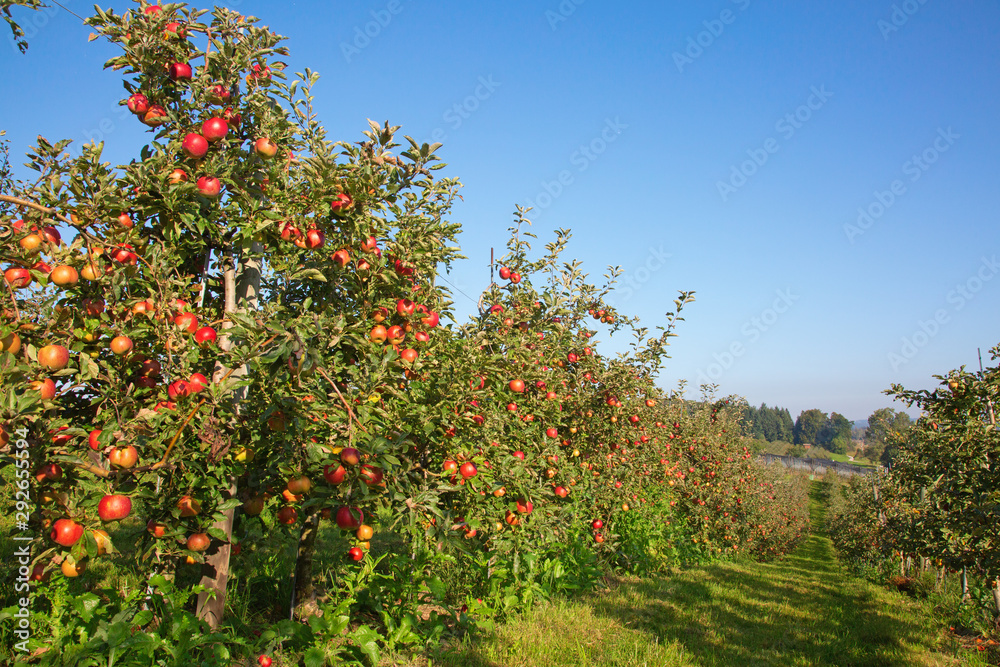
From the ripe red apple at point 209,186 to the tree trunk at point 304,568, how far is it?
7.23 feet

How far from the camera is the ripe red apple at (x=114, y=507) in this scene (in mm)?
2168

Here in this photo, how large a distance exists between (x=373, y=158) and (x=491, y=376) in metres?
1.84

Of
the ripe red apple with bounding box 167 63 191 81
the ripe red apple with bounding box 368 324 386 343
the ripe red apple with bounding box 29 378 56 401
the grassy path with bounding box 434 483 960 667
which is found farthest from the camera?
the grassy path with bounding box 434 483 960 667

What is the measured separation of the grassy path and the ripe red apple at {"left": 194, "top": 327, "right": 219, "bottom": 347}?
266 cm

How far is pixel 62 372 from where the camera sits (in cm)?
219

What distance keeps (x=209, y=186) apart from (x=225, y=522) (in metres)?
1.87

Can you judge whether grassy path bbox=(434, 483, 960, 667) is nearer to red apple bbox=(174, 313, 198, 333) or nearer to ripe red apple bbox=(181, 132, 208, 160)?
red apple bbox=(174, 313, 198, 333)

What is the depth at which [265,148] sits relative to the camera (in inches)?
115

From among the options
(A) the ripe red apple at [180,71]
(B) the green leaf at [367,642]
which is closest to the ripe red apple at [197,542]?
(B) the green leaf at [367,642]

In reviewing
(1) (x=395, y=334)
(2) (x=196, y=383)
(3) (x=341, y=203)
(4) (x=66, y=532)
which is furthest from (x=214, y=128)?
(4) (x=66, y=532)

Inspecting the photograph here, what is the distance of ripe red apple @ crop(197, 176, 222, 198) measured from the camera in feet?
8.99

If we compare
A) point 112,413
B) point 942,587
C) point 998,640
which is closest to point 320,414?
point 112,413

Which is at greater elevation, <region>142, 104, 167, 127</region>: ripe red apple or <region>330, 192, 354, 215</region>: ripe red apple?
<region>142, 104, 167, 127</region>: ripe red apple

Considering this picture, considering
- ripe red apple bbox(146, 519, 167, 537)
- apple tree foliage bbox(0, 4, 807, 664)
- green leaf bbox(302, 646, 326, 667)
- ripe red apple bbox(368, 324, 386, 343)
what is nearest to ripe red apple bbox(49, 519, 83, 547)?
apple tree foliage bbox(0, 4, 807, 664)
